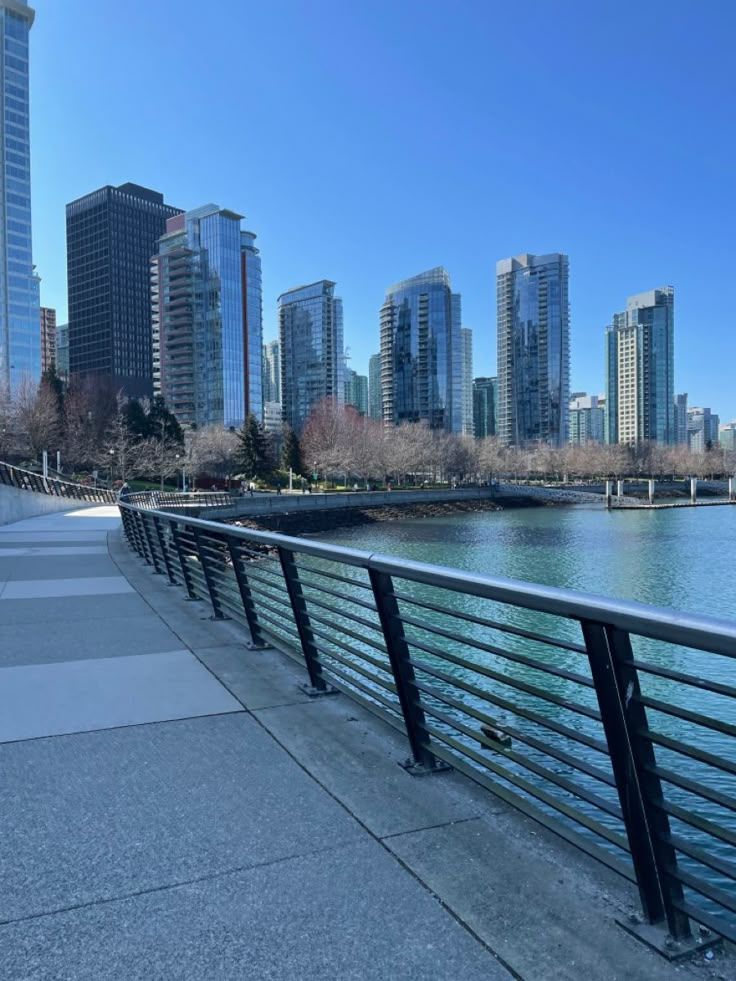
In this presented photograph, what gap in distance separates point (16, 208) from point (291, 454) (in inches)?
3625

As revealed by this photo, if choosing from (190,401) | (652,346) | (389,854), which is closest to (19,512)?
(389,854)

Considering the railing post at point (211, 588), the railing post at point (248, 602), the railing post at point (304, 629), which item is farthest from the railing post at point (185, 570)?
the railing post at point (304, 629)

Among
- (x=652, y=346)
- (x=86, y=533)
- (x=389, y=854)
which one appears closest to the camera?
(x=389, y=854)

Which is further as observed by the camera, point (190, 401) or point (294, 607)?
point (190, 401)

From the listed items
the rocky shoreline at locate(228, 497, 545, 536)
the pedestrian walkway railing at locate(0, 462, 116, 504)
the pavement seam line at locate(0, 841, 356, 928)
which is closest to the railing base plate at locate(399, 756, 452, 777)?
the pavement seam line at locate(0, 841, 356, 928)

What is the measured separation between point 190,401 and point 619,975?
163 m

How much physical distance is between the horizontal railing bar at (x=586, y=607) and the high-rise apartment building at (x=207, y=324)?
154195 mm

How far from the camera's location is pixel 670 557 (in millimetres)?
33875

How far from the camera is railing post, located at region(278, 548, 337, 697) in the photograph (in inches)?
195

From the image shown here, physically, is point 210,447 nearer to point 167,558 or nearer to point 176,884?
point 167,558

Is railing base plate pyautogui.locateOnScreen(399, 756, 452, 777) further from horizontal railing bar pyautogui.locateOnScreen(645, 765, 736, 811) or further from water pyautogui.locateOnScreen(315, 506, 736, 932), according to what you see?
horizontal railing bar pyautogui.locateOnScreen(645, 765, 736, 811)

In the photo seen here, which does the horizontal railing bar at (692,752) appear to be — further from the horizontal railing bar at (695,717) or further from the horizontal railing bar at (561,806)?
the horizontal railing bar at (561,806)

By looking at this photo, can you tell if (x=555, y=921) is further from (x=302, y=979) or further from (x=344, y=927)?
(x=302, y=979)

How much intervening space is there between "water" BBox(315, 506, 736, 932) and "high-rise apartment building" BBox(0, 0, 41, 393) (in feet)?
356
